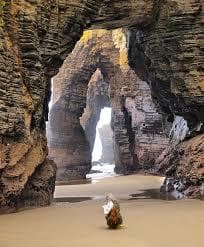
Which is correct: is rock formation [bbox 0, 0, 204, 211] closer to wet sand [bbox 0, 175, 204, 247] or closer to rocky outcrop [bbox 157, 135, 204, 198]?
rocky outcrop [bbox 157, 135, 204, 198]

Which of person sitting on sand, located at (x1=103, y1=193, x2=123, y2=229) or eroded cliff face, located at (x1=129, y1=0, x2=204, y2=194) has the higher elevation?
eroded cliff face, located at (x1=129, y1=0, x2=204, y2=194)

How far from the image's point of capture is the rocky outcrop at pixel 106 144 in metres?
59.0

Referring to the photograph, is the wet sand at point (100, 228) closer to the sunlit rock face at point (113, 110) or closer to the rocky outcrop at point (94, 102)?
the sunlit rock face at point (113, 110)

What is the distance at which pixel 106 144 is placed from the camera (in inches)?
2532

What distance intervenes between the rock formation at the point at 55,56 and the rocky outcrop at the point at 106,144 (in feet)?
133

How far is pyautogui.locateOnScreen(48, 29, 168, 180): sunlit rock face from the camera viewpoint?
28.2m

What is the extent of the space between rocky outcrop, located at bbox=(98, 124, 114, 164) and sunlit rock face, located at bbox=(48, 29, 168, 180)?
26.2 meters

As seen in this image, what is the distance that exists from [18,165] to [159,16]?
8.10 m

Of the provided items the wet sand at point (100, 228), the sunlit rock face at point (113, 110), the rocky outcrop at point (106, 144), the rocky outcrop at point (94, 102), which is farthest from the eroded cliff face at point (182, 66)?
the rocky outcrop at point (106, 144)

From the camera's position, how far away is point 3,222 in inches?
319

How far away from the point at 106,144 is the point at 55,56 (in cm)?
5170

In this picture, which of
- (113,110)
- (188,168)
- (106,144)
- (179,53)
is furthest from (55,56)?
(106,144)

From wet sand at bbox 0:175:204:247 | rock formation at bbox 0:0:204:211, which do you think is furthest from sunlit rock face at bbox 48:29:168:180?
wet sand at bbox 0:175:204:247

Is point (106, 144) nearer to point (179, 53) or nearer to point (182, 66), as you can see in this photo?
point (182, 66)
